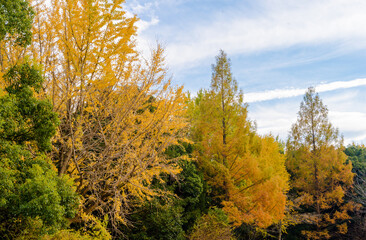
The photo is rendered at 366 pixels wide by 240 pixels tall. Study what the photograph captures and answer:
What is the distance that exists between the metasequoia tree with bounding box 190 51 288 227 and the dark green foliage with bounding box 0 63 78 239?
8823 millimetres

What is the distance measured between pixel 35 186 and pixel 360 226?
2331 cm

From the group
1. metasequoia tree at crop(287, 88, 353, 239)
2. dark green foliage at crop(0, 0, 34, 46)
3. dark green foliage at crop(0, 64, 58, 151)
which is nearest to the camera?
dark green foliage at crop(0, 64, 58, 151)

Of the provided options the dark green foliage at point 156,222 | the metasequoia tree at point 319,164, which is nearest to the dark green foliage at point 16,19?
the dark green foliage at point 156,222

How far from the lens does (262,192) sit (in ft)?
42.7

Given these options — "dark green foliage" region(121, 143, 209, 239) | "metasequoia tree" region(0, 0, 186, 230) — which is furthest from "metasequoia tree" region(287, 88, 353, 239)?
"metasequoia tree" region(0, 0, 186, 230)

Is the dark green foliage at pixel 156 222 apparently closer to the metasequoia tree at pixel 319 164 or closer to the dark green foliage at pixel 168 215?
the dark green foliage at pixel 168 215

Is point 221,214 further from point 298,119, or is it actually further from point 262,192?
point 298,119

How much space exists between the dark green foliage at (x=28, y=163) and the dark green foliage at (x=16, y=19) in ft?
2.62

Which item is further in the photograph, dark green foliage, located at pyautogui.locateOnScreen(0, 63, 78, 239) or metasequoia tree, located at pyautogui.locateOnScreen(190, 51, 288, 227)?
metasequoia tree, located at pyautogui.locateOnScreen(190, 51, 288, 227)

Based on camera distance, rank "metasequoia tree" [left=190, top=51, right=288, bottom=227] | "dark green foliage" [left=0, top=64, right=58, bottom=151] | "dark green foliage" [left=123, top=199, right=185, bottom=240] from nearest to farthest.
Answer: "dark green foliage" [left=0, top=64, right=58, bottom=151], "dark green foliage" [left=123, top=199, right=185, bottom=240], "metasequoia tree" [left=190, top=51, right=288, bottom=227]

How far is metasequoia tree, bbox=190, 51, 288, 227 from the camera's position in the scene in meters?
13.2

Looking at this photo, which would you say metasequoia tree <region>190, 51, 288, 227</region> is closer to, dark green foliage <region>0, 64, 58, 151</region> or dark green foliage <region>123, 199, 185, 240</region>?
dark green foliage <region>123, 199, 185, 240</region>

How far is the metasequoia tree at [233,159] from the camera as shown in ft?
43.5

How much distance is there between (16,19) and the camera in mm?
5285
